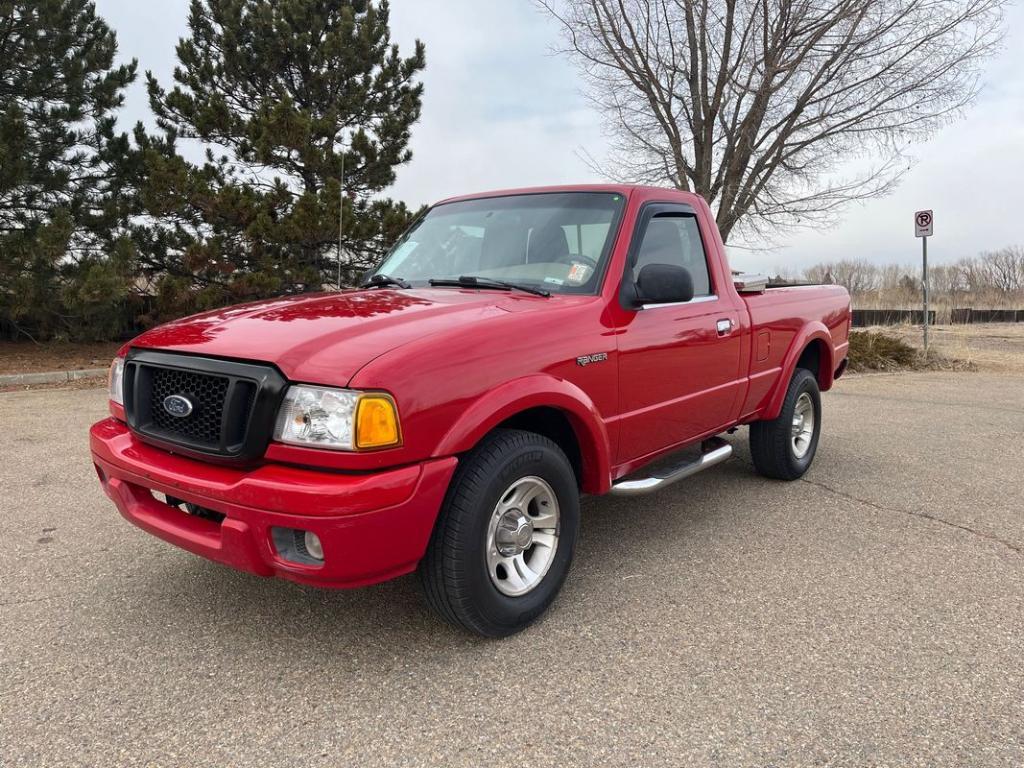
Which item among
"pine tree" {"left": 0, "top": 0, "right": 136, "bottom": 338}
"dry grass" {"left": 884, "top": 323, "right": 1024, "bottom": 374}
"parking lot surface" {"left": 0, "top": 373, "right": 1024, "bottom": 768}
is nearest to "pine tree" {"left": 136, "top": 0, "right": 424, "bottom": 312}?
"pine tree" {"left": 0, "top": 0, "right": 136, "bottom": 338}

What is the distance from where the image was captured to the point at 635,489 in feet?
10.5

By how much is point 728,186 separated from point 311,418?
13500 mm

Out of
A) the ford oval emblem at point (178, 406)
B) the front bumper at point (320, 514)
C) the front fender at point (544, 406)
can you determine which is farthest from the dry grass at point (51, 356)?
the front fender at point (544, 406)

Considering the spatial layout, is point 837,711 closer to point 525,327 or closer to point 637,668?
point 637,668

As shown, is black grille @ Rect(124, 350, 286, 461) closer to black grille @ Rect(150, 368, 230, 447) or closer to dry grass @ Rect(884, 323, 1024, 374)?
black grille @ Rect(150, 368, 230, 447)

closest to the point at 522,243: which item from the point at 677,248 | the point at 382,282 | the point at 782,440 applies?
→ the point at 382,282

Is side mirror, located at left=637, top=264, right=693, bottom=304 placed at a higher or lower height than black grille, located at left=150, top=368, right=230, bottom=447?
higher

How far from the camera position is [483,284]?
3.29 meters

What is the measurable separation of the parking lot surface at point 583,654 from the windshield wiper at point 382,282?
4.89 feet

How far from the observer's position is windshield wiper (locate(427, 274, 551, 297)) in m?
3.16

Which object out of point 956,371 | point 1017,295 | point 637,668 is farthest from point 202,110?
point 1017,295

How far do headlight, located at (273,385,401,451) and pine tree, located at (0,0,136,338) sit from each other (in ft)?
28.8

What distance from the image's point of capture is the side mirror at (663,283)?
122 inches

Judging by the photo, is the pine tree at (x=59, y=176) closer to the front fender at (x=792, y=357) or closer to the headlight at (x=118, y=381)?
the headlight at (x=118, y=381)
